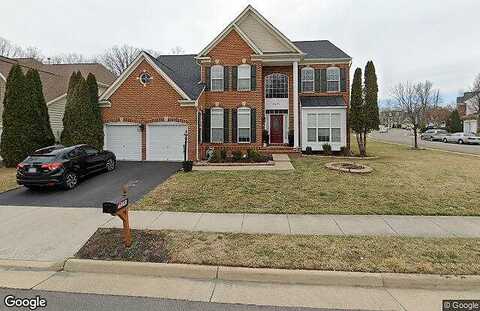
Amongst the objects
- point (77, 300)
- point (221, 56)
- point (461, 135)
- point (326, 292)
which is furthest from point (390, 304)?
point (461, 135)

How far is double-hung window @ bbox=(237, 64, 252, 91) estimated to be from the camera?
20.7 metres

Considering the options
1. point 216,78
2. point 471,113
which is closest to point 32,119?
point 216,78

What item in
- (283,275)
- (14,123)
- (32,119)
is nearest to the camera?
(283,275)

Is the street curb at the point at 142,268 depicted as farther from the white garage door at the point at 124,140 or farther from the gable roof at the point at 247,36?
the gable roof at the point at 247,36

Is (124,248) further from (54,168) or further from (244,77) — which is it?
(244,77)

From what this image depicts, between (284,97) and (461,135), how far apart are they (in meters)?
31.6

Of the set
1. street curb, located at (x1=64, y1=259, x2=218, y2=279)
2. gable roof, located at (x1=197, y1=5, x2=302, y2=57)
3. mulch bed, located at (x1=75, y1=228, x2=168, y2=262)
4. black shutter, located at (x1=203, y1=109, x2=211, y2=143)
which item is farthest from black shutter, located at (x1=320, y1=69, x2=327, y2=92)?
street curb, located at (x1=64, y1=259, x2=218, y2=279)

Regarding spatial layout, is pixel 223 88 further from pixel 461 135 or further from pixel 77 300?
pixel 461 135

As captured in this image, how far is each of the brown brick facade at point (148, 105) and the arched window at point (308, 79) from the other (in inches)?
382

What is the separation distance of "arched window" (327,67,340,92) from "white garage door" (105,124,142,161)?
14.2 m

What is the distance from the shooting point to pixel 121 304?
14.4 feet

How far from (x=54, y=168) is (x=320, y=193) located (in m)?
9.47

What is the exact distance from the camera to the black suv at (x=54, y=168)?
11.4 m

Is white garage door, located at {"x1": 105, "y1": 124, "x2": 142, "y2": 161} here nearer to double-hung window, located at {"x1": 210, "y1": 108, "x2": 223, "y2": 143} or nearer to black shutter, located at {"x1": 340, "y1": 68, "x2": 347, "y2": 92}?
double-hung window, located at {"x1": 210, "y1": 108, "x2": 223, "y2": 143}
